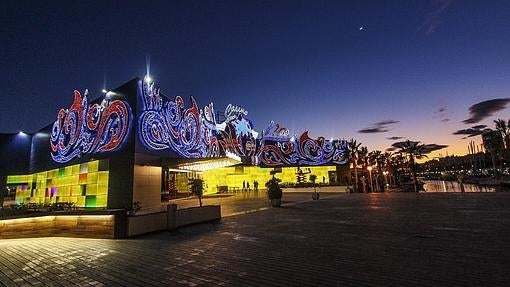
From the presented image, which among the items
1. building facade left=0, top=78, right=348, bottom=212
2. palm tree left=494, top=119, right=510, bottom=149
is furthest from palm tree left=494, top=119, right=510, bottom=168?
building facade left=0, top=78, right=348, bottom=212

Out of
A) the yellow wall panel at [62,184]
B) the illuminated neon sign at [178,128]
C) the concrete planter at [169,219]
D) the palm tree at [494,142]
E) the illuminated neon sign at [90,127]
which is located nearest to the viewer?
the concrete planter at [169,219]

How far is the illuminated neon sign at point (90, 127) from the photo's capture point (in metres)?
21.3

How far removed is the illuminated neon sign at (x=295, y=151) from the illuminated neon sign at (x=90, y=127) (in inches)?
1453

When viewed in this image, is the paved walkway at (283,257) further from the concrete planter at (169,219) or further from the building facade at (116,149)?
the building facade at (116,149)

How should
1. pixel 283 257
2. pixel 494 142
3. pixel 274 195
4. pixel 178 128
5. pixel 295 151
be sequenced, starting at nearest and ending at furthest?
pixel 283 257
pixel 178 128
pixel 274 195
pixel 295 151
pixel 494 142

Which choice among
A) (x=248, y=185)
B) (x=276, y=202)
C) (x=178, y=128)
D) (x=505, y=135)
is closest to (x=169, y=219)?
(x=178, y=128)

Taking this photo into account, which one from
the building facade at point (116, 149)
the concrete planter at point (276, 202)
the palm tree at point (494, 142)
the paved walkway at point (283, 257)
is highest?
the palm tree at point (494, 142)

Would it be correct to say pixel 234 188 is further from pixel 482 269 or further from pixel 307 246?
pixel 482 269

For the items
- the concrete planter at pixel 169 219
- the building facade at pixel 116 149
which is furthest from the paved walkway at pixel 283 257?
the building facade at pixel 116 149

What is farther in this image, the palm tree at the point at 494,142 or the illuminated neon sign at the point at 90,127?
the palm tree at the point at 494,142

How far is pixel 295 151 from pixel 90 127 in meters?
43.1

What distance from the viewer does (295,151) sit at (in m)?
59.8

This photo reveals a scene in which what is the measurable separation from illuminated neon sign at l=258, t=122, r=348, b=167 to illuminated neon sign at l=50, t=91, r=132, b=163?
121ft

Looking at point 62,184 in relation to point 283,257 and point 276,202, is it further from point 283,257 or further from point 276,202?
point 283,257
